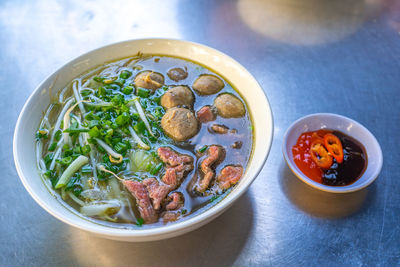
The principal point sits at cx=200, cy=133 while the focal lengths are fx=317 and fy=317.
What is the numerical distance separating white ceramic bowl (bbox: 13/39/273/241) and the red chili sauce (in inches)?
16.4

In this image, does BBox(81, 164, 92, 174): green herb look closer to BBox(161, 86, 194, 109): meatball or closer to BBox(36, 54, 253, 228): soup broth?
BBox(36, 54, 253, 228): soup broth

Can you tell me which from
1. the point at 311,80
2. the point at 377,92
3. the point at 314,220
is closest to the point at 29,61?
the point at 311,80

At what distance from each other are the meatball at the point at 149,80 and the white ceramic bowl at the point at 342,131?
1.11m

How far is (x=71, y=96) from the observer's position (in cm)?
250

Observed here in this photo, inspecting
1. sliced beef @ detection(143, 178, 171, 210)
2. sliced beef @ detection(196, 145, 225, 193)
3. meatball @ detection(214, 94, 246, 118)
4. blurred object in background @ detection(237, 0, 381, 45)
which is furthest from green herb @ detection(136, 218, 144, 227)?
blurred object in background @ detection(237, 0, 381, 45)

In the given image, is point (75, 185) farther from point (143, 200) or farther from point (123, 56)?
point (123, 56)

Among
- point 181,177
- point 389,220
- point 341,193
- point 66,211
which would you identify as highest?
point 66,211

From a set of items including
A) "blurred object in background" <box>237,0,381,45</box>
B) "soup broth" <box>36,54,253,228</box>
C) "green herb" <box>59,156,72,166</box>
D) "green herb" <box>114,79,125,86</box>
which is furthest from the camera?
"blurred object in background" <box>237,0,381,45</box>

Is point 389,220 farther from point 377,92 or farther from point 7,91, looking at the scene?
point 7,91

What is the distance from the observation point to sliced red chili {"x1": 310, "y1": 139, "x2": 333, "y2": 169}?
221 centimetres

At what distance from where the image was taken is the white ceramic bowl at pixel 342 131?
2102mm

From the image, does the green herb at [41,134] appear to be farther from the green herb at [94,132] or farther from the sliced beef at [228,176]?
the sliced beef at [228,176]

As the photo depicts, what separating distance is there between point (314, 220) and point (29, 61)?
327 cm

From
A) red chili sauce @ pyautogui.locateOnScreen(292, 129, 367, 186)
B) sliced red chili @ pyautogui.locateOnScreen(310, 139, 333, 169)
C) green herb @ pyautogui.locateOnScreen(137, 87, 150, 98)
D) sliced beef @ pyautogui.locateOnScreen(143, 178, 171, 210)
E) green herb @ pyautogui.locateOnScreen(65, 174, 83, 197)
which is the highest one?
green herb @ pyautogui.locateOnScreen(137, 87, 150, 98)
